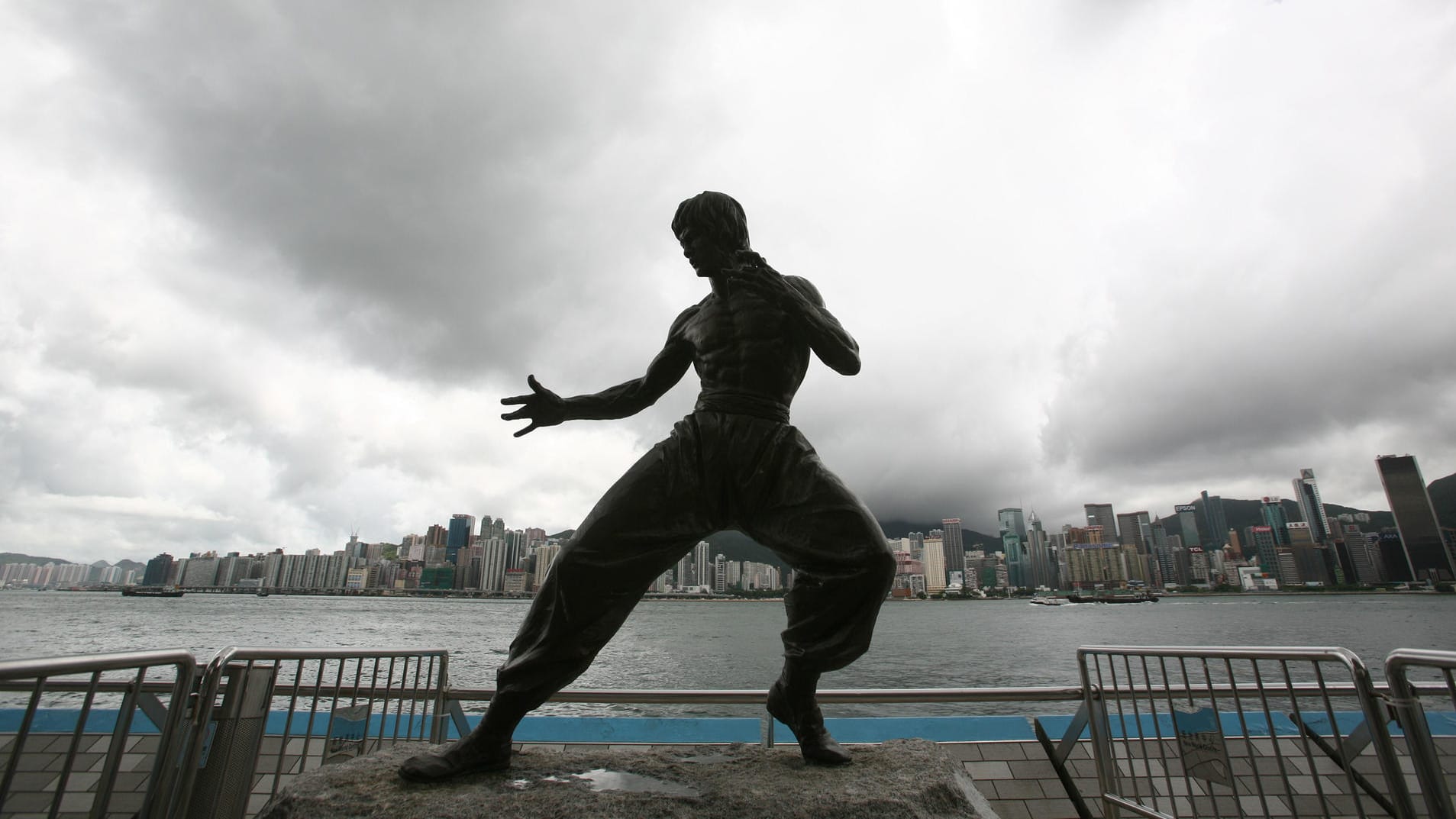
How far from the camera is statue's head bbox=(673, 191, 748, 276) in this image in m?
3.27

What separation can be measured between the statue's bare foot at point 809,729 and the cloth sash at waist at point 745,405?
1.19 m

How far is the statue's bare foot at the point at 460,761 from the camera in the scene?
2.56 meters

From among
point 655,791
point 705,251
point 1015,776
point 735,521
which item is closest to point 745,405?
point 735,521

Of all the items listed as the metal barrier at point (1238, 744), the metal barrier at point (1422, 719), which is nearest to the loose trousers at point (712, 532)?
the metal barrier at point (1422, 719)

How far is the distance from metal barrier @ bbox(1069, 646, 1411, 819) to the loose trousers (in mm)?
1847

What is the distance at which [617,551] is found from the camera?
2928 millimetres

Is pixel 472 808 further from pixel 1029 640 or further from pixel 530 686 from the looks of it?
pixel 1029 640

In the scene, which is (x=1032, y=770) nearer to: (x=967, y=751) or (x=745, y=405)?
(x=967, y=751)

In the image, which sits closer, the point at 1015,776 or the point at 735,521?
the point at 735,521

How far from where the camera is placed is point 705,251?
3.27 metres

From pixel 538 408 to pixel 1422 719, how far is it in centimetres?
374

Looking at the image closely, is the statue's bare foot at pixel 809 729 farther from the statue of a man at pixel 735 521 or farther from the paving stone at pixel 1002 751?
the paving stone at pixel 1002 751

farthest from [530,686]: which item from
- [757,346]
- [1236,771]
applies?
[1236,771]

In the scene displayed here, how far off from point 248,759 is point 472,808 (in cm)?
155
